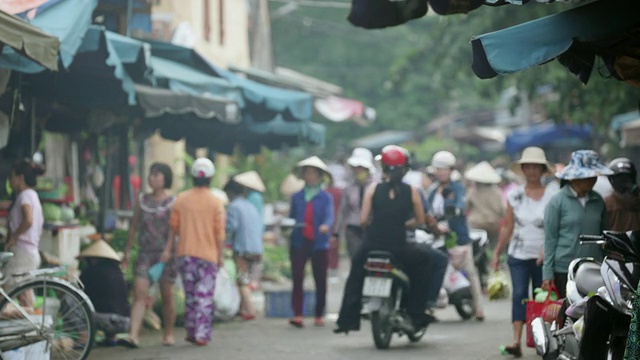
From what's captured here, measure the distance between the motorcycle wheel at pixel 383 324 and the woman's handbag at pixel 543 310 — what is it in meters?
1.94

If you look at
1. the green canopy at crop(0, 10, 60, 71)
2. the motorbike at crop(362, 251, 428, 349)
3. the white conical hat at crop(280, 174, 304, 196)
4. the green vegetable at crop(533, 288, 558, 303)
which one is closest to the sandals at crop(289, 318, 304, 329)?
the motorbike at crop(362, 251, 428, 349)

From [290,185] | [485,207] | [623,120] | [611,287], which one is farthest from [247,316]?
[623,120]

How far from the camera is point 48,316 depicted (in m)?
11.0

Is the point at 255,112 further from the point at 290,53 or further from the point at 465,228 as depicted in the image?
the point at 290,53

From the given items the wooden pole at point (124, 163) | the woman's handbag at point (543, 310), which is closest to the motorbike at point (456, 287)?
the woman's handbag at point (543, 310)

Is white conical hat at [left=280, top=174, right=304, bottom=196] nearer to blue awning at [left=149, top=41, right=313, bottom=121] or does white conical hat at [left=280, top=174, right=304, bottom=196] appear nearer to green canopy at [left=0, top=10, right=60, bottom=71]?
blue awning at [left=149, top=41, right=313, bottom=121]

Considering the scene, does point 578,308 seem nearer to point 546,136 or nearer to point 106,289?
point 106,289

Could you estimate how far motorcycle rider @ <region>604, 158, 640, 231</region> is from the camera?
472 inches

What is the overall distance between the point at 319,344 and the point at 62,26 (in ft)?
13.8

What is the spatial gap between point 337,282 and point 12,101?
11596mm

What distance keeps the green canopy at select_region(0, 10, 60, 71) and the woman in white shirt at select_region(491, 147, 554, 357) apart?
14.7 ft

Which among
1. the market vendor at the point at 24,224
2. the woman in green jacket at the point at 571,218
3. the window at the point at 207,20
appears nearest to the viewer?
the woman in green jacket at the point at 571,218

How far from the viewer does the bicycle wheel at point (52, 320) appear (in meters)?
10.7

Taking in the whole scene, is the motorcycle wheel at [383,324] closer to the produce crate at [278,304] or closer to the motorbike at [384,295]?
the motorbike at [384,295]
